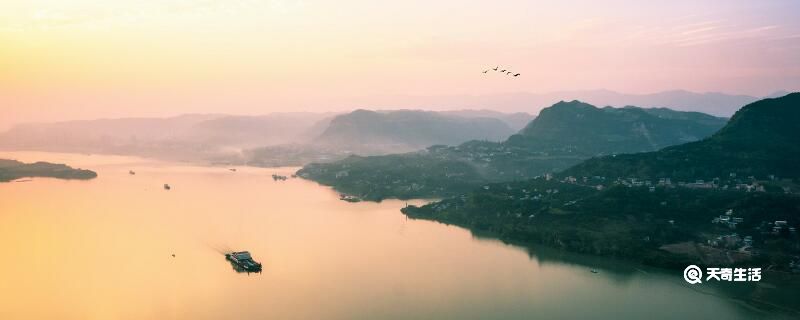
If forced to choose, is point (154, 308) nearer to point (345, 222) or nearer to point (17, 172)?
point (345, 222)

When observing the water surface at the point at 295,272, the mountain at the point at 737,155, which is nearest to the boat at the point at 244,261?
the water surface at the point at 295,272

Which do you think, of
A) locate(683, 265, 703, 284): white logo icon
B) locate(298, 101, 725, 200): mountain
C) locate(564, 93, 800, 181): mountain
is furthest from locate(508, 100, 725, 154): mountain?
locate(683, 265, 703, 284): white logo icon

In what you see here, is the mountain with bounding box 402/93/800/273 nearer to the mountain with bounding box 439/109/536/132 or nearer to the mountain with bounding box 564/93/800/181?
the mountain with bounding box 564/93/800/181

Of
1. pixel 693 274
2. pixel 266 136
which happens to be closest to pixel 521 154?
pixel 693 274

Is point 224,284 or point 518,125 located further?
point 518,125

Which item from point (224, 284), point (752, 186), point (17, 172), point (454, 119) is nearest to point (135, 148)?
point (17, 172)

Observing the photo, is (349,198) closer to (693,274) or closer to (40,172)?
(693,274)
